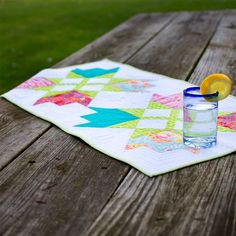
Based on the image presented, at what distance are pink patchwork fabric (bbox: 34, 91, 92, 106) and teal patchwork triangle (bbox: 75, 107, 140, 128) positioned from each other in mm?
113

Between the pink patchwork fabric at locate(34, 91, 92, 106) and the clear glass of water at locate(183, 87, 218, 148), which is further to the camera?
the pink patchwork fabric at locate(34, 91, 92, 106)

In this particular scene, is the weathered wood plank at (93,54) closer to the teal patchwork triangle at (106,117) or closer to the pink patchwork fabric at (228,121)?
the teal patchwork triangle at (106,117)

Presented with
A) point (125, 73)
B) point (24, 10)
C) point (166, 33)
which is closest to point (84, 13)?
point (24, 10)

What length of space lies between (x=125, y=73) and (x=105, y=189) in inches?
45.3

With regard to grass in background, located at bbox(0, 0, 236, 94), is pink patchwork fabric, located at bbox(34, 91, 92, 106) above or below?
above

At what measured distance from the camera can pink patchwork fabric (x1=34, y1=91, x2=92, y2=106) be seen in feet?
6.03

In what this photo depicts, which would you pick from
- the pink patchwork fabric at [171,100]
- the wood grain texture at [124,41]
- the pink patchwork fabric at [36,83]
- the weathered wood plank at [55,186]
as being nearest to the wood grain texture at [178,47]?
the wood grain texture at [124,41]

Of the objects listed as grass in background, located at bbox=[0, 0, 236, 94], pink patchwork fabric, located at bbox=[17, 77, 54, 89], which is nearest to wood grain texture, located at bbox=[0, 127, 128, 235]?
pink patchwork fabric, located at bbox=[17, 77, 54, 89]

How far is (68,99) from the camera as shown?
1874 mm

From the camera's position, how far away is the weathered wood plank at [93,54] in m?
1.46

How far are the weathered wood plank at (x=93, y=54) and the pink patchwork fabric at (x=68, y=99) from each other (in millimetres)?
133

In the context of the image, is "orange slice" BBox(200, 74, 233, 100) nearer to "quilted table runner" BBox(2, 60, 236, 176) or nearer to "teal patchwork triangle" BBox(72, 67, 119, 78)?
"quilted table runner" BBox(2, 60, 236, 176)

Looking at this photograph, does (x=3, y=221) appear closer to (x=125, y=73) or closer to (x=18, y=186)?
(x=18, y=186)

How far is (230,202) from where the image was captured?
1.06m
